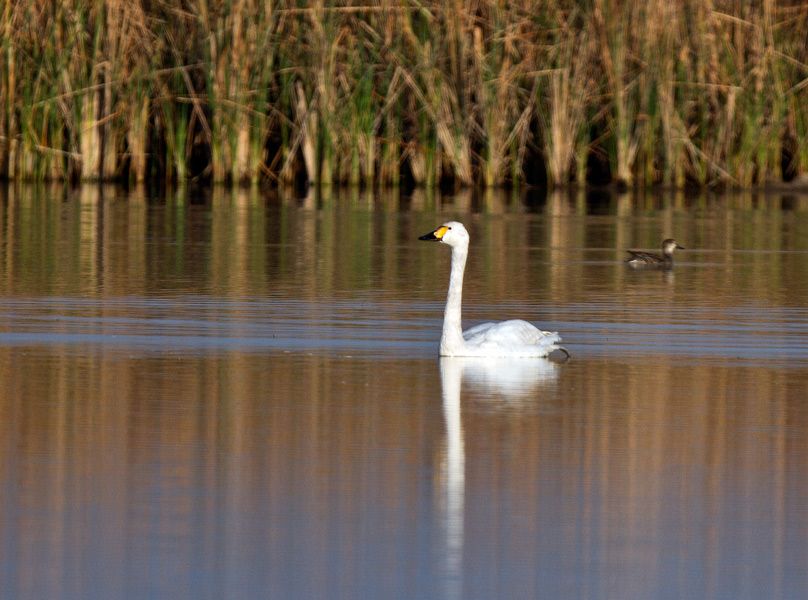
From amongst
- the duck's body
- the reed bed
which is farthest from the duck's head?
the reed bed

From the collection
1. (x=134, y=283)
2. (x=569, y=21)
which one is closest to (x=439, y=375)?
(x=134, y=283)

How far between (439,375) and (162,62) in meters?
15.0

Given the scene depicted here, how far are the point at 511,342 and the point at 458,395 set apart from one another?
1.09 m

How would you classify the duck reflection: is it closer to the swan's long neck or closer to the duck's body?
the swan's long neck

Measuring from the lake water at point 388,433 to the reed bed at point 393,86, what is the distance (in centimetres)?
827

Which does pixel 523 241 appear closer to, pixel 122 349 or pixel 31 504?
pixel 122 349

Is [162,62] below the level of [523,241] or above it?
above

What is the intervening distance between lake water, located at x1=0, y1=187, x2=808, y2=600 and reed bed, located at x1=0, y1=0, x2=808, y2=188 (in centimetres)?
827

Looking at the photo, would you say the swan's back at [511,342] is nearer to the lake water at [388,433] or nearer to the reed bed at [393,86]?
the lake water at [388,433]

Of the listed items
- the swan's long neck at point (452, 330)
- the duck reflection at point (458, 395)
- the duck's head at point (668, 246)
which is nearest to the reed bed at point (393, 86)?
the duck's head at point (668, 246)

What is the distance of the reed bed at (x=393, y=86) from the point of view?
2222 centimetres

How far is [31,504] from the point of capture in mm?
5734

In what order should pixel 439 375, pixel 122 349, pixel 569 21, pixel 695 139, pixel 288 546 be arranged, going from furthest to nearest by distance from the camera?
1. pixel 695 139
2. pixel 569 21
3. pixel 122 349
4. pixel 439 375
5. pixel 288 546

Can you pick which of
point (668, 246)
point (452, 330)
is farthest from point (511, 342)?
point (668, 246)
